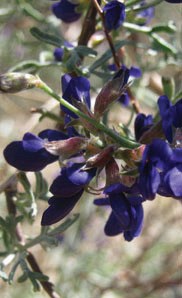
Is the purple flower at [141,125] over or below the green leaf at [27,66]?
below

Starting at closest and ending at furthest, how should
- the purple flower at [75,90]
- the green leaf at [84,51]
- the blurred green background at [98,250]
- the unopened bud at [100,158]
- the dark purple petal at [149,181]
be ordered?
the dark purple petal at [149,181]
the unopened bud at [100,158]
the purple flower at [75,90]
the green leaf at [84,51]
the blurred green background at [98,250]

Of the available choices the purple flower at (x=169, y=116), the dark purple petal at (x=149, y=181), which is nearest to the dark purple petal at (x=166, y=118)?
the purple flower at (x=169, y=116)

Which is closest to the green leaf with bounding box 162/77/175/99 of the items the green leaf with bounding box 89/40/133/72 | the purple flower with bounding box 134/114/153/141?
the green leaf with bounding box 89/40/133/72

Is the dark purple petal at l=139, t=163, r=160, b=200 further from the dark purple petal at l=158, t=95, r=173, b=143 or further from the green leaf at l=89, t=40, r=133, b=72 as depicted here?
the green leaf at l=89, t=40, r=133, b=72

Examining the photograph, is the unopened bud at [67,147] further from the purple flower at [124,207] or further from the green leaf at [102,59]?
the green leaf at [102,59]

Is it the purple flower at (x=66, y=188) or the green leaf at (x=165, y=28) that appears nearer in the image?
the purple flower at (x=66, y=188)

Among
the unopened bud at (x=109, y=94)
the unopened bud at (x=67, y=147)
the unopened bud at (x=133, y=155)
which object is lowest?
the unopened bud at (x=133, y=155)

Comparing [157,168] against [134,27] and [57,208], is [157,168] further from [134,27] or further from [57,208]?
[134,27]

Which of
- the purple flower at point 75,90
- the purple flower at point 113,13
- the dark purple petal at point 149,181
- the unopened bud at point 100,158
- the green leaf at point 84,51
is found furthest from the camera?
the green leaf at point 84,51
